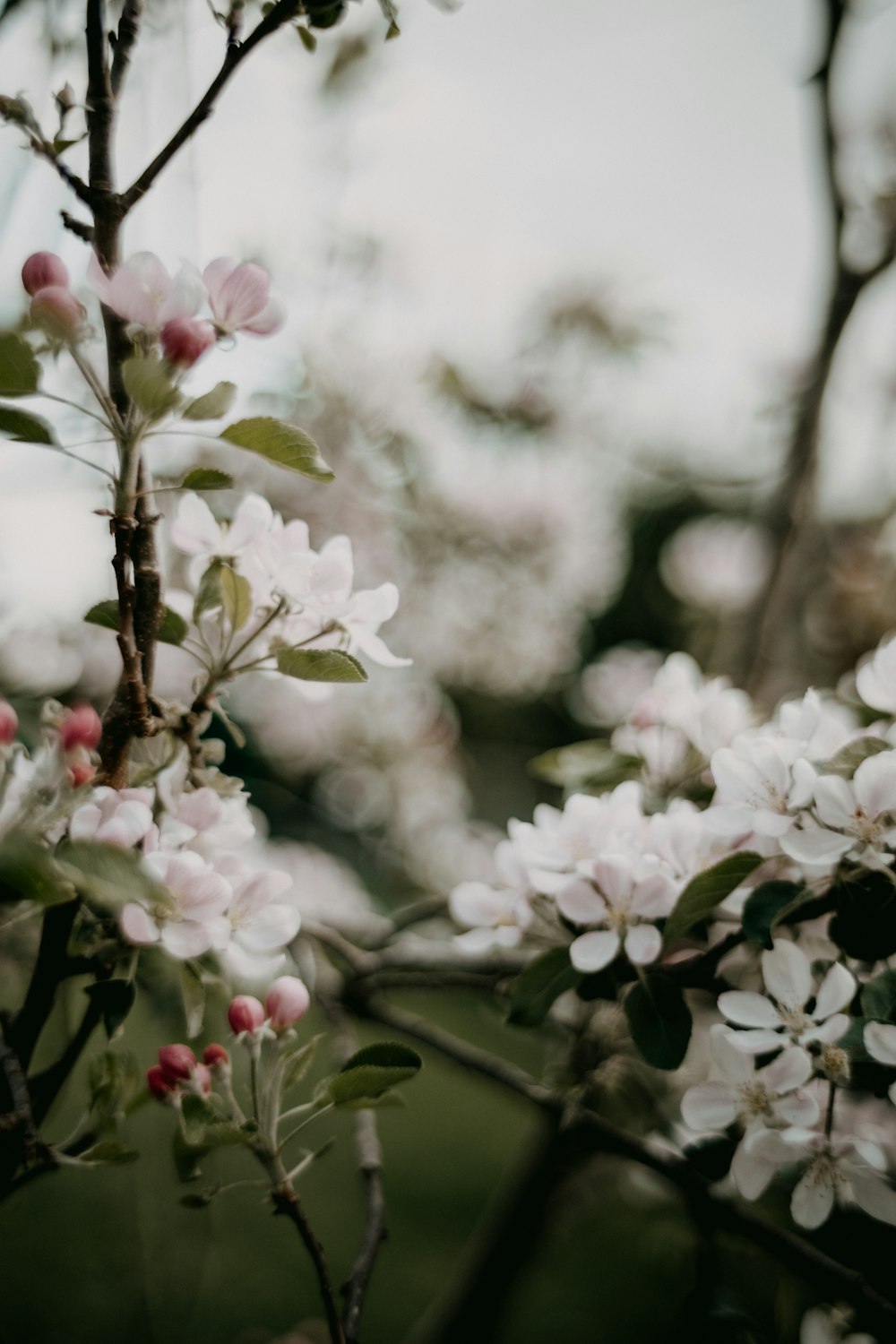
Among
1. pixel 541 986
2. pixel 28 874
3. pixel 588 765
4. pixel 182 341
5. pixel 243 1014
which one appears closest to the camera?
pixel 28 874

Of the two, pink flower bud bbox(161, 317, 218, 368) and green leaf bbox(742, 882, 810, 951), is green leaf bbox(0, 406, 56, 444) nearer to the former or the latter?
pink flower bud bbox(161, 317, 218, 368)

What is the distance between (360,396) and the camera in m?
2.10

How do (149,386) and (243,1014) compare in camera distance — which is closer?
(149,386)

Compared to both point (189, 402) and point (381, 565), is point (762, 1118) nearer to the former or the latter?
point (189, 402)

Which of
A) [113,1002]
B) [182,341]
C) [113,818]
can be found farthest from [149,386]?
[113,1002]

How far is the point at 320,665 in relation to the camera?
0.67 meters

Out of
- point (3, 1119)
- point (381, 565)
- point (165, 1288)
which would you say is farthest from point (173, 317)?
point (381, 565)

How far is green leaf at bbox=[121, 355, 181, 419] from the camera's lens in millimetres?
543

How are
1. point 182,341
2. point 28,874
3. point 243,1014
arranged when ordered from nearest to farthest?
1. point 28,874
2. point 182,341
3. point 243,1014

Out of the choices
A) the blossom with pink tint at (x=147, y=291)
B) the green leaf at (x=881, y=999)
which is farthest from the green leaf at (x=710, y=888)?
the blossom with pink tint at (x=147, y=291)

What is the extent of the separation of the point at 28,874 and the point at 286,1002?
292mm

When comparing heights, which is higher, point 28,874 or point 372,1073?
point 28,874

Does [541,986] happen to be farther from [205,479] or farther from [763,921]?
[205,479]

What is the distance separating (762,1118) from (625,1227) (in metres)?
3.27
